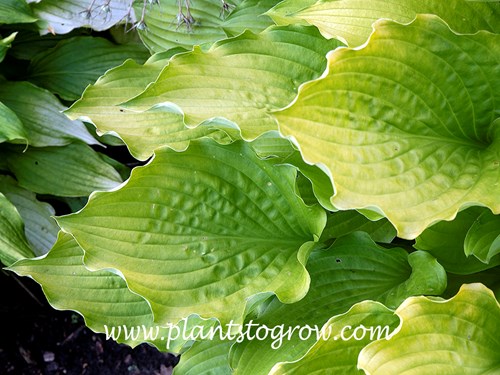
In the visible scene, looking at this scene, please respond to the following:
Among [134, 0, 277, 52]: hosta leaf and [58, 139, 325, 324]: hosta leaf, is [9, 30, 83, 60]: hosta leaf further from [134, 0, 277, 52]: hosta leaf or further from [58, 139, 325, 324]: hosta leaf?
[58, 139, 325, 324]: hosta leaf

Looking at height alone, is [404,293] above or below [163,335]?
above

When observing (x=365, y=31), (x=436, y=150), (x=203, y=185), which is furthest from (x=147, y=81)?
(x=436, y=150)

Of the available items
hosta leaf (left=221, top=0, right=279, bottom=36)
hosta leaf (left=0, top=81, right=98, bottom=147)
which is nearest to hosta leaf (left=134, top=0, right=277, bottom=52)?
hosta leaf (left=221, top=0, right=279, bottom=36)

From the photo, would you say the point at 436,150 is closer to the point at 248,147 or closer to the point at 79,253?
the point at 248,147

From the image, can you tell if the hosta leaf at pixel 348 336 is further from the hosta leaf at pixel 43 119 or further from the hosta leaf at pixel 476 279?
the hosta leaf at pixel 43 119

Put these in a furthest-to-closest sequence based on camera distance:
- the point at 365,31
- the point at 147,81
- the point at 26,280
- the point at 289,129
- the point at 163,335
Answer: the point at 26,280 < the point at 147,81 < the point at 163,335 < the point at 365,31 < the point at 289,129

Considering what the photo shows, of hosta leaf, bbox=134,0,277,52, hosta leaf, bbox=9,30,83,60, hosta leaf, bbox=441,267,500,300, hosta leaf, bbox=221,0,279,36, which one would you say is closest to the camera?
hosta leaf, bbox=441,267,500,300
